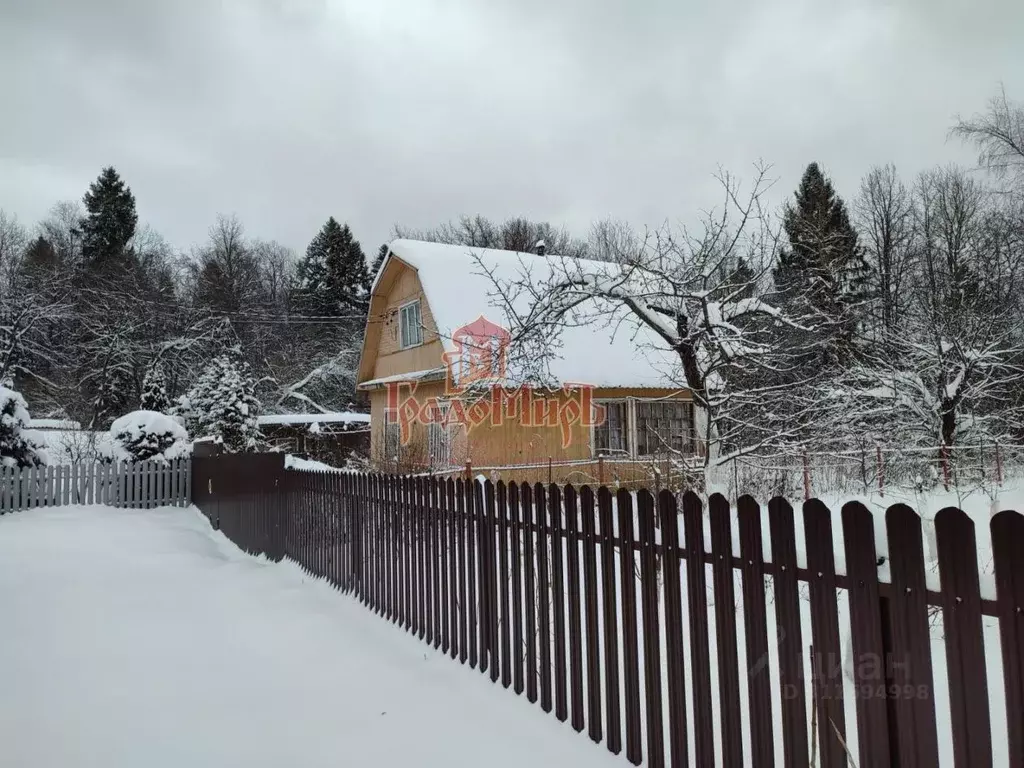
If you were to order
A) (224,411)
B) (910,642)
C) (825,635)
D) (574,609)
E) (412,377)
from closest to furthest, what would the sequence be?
(910,642) < (825,635) < (574,609) < (412,377) < (224,411)

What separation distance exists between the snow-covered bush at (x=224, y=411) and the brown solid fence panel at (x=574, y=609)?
17133mm

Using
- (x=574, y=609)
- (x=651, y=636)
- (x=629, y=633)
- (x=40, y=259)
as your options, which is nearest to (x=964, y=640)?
(x=651, y=636)

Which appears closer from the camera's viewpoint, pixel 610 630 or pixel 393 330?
pixel 610 630

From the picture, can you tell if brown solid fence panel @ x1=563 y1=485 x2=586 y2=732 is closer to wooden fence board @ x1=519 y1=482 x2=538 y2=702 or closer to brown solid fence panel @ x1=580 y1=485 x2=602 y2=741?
brown solid fence panel @ x1=580 y1=485 x2=602 y2=741

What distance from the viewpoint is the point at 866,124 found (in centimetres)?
2208

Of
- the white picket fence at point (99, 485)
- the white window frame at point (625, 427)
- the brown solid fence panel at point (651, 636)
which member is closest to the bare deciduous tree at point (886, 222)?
the white window frame at point (625, 427)

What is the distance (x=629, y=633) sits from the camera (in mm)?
3053

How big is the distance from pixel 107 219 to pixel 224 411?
28.0 metres

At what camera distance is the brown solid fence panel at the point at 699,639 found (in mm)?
2623

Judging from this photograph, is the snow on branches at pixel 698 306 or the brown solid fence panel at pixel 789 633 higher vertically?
the snow on branches at pixel 698 306

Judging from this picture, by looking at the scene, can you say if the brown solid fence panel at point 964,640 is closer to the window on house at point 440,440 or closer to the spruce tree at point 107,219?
the window on house at point 440,440

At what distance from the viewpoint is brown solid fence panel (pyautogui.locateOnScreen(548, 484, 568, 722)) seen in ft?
11.3

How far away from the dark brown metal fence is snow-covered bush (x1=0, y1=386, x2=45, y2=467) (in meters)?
10.3

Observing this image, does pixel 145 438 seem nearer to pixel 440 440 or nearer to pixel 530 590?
pixel 440 440
